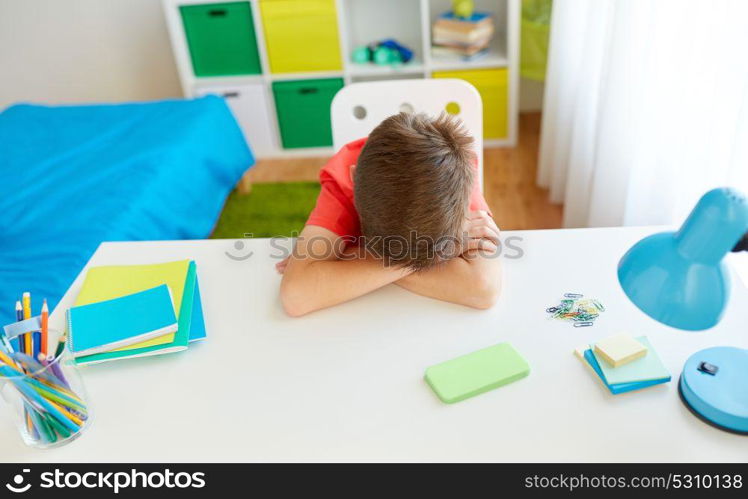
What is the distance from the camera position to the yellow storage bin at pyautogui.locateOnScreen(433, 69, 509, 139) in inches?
106

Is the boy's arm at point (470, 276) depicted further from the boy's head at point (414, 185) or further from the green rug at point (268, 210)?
the green rug at point (268, 210)

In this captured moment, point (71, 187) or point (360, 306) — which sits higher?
point (360, 306)

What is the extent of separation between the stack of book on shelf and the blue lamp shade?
→ 86.4 inches

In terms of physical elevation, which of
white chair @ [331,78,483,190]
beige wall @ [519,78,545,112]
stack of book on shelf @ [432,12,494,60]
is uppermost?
white chair @ [331,78,483,190]

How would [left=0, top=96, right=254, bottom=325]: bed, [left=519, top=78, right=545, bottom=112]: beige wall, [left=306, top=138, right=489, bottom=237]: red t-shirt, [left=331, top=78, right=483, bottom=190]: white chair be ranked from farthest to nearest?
[left=519, top=78, right=545, bottom=112]: beige wall < [left=0, top=96, right=254, bottom=325]: bed < [left=331, top=78, right=483, bottom=190]: white chair < [left=306, top=138, right=489, bottom=237]: red t-shirt

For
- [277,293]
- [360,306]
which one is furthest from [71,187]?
[360,306]

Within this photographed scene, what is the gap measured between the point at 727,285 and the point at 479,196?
535 mm

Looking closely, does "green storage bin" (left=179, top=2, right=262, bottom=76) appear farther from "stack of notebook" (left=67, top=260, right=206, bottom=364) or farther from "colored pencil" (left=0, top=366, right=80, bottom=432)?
"colored pencil" (left=0, top=366, right=80, bottom=432)

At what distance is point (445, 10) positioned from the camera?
2.90m

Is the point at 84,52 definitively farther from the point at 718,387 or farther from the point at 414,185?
the point at 718,387

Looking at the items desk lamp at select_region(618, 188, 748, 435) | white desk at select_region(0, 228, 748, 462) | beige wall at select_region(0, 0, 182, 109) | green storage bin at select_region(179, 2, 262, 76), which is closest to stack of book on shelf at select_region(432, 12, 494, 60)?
green storage bin at select_region(179, 2, 262, 76)

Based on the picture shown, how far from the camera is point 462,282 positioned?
959 millimetres

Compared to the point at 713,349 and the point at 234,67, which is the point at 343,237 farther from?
the point at 234,67

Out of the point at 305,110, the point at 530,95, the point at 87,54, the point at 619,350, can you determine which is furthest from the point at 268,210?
the point at 619,350
